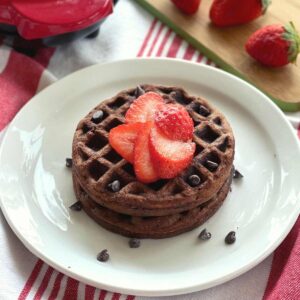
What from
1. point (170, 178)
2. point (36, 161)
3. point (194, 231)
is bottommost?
point (36, 161)

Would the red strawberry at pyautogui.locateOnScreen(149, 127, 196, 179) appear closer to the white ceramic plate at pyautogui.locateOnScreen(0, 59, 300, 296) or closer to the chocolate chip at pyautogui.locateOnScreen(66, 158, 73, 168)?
the white ceramic plate at pyautogui.locateOnScreen(0, 59, 300, 296)

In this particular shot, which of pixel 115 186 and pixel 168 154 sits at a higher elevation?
Result: pixel 168 154

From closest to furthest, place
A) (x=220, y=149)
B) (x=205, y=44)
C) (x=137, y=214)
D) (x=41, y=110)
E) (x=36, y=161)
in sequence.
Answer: (x=137, y=214), (x=220, y=149), (x=36, y=161), (x=41, y=110), (x=205, y=44)

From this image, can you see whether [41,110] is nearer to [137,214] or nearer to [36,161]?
[36,161]

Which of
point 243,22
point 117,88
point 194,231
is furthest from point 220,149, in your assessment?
point 243,22

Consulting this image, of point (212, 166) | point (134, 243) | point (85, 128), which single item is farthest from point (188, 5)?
point (134, 243)

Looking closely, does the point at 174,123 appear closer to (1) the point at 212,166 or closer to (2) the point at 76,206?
(1) the point at 212,166

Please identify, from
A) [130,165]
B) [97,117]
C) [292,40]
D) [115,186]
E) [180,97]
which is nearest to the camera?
[115,186]

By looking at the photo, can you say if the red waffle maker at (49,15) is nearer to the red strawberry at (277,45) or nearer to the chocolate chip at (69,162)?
the chocolate chip at (69,162)
